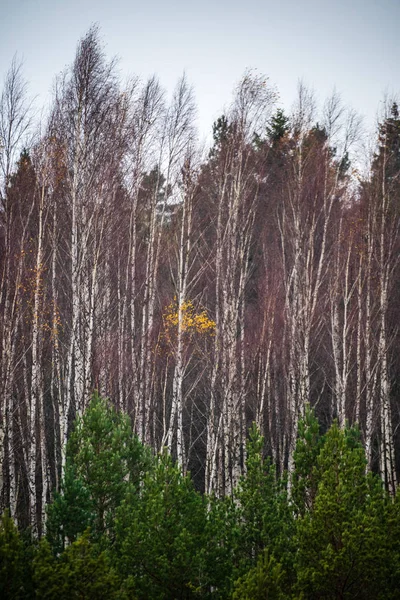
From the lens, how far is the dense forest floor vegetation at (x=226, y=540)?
16.5 ft

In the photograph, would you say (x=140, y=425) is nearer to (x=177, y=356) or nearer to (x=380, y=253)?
(x=177, y=356)

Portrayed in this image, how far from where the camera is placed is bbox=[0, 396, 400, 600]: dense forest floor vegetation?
5043mm

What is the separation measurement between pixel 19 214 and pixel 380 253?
9921 millimetres

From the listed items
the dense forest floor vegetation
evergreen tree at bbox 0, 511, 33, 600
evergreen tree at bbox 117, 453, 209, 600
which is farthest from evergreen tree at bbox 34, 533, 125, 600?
evergreen tree at bbox 117, 453, 209, 600

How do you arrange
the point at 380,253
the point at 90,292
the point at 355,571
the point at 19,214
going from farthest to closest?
the point at 380,253 → the point at 19,214 → the point at 90,292 → the point at 355,571

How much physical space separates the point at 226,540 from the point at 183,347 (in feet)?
20.4

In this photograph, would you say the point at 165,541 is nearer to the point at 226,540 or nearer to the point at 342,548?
the point at 226,540

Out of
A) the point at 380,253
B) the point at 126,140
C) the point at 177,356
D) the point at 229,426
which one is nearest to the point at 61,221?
the point at 126,140

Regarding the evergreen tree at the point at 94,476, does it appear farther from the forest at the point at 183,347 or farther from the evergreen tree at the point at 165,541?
the evergreen tree at the point at 165,541

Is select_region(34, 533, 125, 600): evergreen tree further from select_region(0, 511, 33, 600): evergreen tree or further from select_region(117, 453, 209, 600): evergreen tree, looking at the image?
select_region(117, 453, 209, 600): evergreen tree

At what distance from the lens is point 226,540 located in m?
6.82

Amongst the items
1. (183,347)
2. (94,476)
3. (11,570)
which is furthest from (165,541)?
(183,347)

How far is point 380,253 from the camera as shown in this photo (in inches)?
555

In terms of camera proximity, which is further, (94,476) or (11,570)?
(94,476)
